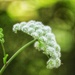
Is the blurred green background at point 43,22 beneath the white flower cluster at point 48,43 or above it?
beneath

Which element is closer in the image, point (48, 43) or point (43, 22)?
point (48, 43)

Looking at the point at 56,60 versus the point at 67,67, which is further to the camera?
the point at 67,67

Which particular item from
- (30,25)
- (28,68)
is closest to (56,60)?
(30,25)

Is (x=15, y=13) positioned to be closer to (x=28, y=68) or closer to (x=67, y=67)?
(x=28, y=68)

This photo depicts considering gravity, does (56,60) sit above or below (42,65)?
above

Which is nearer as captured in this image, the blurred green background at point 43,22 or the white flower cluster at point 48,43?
the white flower cluster at point 48,43

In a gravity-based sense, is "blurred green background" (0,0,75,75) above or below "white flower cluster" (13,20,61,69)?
below

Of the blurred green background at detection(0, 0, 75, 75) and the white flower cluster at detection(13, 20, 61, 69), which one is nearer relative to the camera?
the white flower cluster at detection(13, 20, 61, 69)

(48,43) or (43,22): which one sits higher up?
(48,43)
